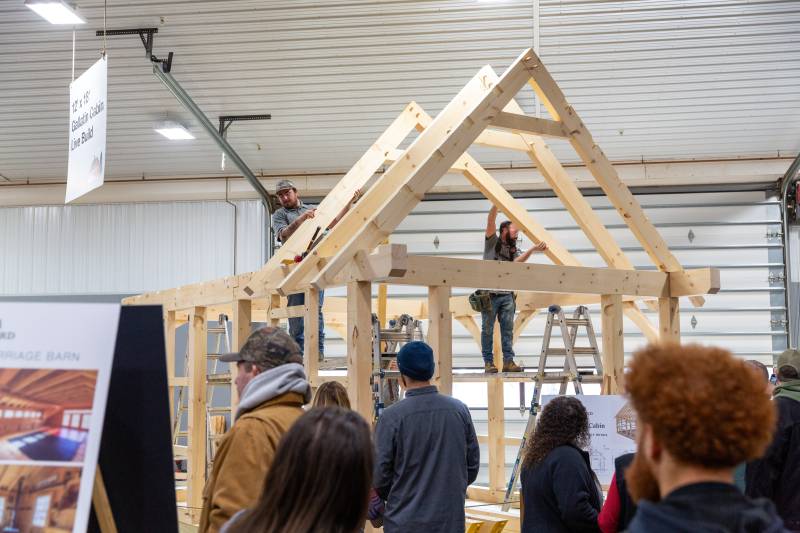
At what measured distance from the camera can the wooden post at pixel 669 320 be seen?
27.4 feet

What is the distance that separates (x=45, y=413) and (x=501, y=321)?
24.8 feet

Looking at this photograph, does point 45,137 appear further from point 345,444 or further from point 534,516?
point 345,444

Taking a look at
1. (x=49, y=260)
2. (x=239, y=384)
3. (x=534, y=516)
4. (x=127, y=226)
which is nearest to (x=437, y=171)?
(x=534, y=516)

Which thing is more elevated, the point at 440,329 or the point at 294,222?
the point at 294,222

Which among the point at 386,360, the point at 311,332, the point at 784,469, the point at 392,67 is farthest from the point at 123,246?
the point at 784,469

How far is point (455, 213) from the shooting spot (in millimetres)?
14562

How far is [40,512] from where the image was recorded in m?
2.35

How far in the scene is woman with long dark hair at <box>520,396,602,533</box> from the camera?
438 centimetres

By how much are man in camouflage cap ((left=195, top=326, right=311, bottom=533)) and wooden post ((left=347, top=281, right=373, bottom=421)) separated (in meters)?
2.99

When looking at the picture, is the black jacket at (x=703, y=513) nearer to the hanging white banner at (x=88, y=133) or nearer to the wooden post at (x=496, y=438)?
the hanging white banner at (x=88, y=133)

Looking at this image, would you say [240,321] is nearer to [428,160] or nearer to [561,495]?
[428,160]

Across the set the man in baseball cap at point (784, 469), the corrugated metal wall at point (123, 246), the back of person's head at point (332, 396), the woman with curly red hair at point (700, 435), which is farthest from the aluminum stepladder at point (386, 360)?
the corrugated metal wall at point (123, 246)

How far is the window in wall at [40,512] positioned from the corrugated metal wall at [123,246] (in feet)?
40.8

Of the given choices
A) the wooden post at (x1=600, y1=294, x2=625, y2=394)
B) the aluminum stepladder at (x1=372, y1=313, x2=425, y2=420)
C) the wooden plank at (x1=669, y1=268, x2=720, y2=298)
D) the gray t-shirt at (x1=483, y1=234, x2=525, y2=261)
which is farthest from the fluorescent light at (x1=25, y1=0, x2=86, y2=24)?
the wooden plank at (x1=669, y1=268, x2=720, y2=298)
